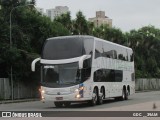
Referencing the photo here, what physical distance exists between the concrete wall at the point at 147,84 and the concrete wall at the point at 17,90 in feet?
97.4

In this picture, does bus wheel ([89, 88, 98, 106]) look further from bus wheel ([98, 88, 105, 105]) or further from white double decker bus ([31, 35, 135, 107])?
bus wheel ([98, 88, 105, 105])

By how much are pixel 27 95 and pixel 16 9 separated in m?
8.40

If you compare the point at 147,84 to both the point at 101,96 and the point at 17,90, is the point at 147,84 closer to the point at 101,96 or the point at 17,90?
the point at 17,90

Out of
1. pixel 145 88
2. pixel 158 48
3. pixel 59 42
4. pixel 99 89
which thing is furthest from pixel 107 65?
pixel 158 48

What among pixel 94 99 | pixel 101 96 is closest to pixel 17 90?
pixel 101 96

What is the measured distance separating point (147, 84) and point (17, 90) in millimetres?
38097

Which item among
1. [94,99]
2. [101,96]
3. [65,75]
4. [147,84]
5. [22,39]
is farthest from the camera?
[147,84]

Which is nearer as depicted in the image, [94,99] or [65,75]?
[65,75]

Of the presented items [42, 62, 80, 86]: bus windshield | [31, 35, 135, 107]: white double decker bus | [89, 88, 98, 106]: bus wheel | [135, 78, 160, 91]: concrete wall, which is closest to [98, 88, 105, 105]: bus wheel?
[31, 35, 135, 107]: white double decker bus

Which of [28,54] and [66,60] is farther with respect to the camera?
[28,54]

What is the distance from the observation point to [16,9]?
4662 centimetres

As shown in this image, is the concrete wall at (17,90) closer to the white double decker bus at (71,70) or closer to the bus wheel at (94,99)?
the white double decker bus at (71,70)

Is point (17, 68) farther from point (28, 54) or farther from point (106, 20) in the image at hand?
point (106, 20)

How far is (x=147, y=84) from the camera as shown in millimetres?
78938
